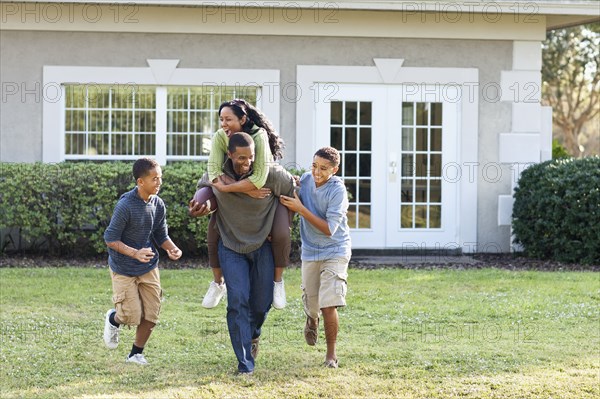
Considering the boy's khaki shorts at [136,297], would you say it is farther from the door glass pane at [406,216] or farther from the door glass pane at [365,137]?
the door glass pane at [406,216]

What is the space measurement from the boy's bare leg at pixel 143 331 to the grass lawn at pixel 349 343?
0.61ft

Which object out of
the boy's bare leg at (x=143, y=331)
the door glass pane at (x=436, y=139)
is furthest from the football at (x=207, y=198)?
the door glass pane at (x=436, y=139)

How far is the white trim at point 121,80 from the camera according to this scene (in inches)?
499

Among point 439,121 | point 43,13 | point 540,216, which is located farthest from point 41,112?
point 540,216

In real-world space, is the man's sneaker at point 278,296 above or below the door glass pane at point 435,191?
below

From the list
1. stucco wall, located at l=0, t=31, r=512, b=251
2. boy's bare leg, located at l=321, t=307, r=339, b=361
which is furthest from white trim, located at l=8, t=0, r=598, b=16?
boy's bare leg, located at l=321, t=307, r=339, b=361

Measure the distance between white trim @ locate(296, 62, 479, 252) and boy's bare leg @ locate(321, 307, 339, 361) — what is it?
6371 mm

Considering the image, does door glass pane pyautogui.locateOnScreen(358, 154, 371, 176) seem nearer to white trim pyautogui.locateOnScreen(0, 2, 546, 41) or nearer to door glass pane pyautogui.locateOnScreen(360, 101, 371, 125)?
door glass pane pyautogui.locateOnScreen(360, 101, 371, 125)

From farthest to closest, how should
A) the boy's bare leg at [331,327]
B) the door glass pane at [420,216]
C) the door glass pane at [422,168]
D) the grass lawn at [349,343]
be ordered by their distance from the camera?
1. the door glass pane at [420,216]
2. the door glass pane at [422,168]
3. the boy's bare leg at [331,327]
4. the grass lawn at [349,343]

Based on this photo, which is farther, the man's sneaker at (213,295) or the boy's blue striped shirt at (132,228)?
the man's sneaker at (213,295)

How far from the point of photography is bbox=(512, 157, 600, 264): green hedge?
39.5 feet

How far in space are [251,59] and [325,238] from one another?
672cm

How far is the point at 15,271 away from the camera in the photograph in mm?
10898

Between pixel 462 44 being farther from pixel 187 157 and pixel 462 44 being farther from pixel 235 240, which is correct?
pixel 235 240
